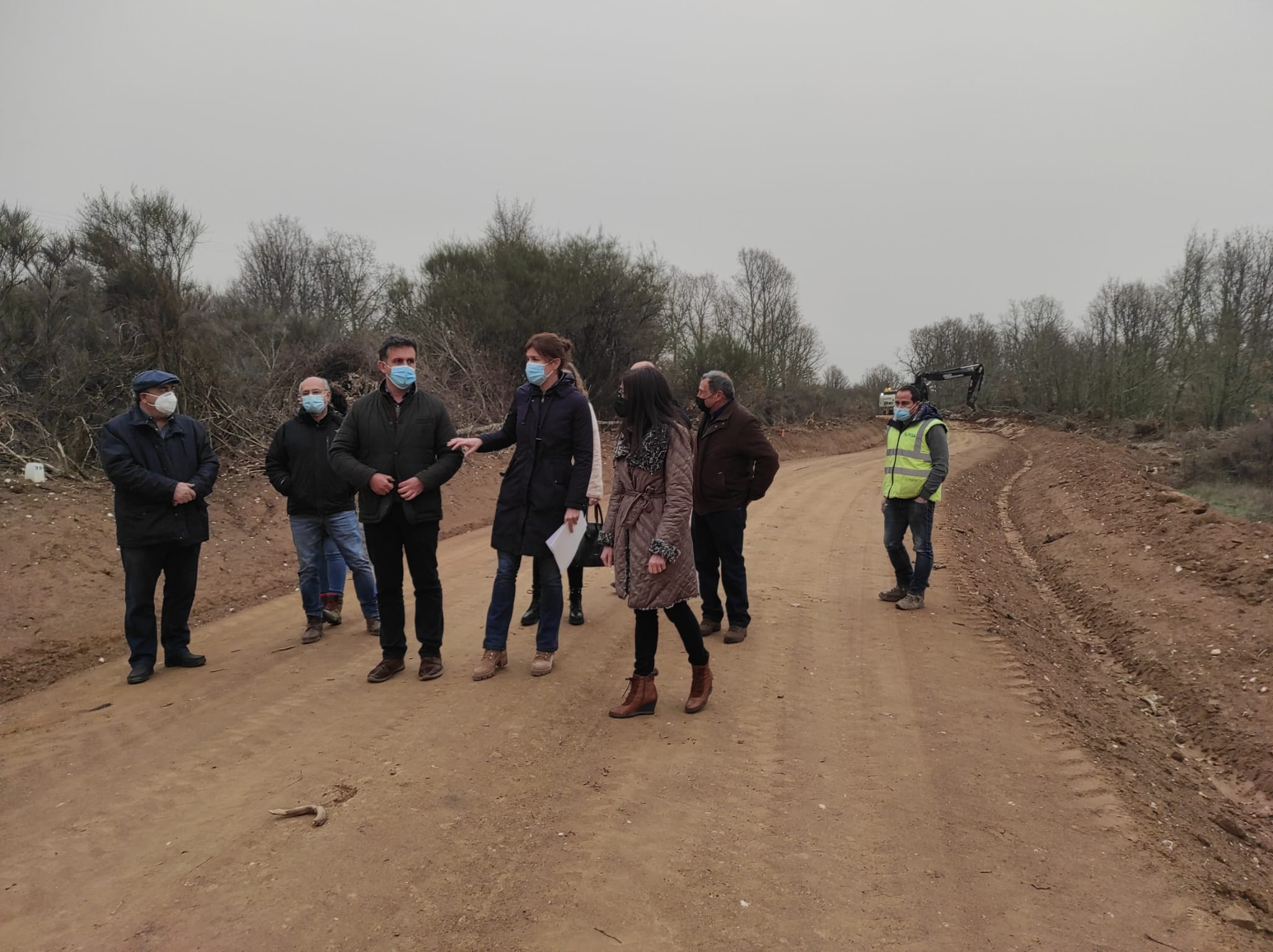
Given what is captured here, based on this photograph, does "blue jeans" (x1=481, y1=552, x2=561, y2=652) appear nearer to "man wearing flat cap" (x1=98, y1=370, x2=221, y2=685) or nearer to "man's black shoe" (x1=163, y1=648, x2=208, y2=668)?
"man's black shoe" (x1=163, y1=648, x2=208, y2=668)

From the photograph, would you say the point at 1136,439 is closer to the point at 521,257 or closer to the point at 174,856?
the point at 521,257

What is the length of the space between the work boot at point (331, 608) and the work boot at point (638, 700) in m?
2.87

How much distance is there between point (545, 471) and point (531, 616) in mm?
1750

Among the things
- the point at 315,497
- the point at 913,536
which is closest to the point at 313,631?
the point at 315,497

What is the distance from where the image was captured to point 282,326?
19438 millimetres

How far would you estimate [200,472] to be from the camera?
5.24 metres

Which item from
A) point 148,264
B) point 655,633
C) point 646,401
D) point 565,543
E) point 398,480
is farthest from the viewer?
point 148,264

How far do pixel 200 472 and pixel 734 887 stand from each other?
4497mm

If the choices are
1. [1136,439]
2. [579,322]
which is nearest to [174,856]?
[579,322]

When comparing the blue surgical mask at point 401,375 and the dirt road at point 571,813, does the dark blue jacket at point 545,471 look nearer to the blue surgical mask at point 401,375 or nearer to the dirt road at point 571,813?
the blue surgical mask at point 401,375

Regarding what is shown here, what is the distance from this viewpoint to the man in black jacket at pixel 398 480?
4.52m

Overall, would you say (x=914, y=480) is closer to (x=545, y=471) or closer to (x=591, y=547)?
(x=591, y=547)

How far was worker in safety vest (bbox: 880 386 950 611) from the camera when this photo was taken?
638 cm

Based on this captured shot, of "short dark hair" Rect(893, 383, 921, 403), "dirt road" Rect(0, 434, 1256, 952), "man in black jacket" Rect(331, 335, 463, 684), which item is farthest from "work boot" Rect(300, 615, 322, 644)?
"short dark hair" Rect(893, 383, 921, 403)
